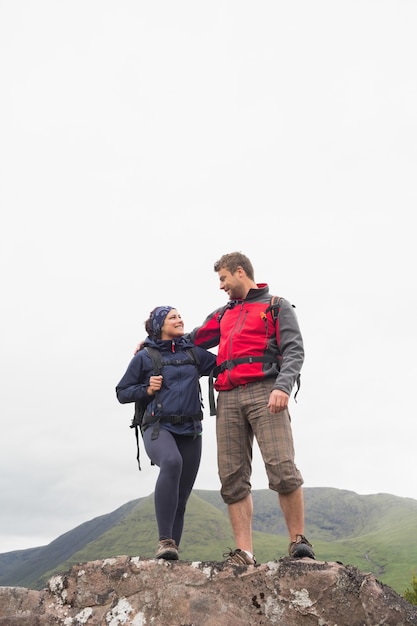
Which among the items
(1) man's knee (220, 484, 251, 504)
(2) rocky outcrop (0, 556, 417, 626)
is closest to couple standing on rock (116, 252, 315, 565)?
(1) man's knee (220, 484, 251, 504)

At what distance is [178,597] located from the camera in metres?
6.55

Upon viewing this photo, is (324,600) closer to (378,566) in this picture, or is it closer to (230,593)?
(230,593)

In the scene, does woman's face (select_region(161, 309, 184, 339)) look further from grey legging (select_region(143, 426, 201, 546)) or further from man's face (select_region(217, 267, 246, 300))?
grey legging (select_region(143, 426, 201, 546))

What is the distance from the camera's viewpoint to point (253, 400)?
7848mm

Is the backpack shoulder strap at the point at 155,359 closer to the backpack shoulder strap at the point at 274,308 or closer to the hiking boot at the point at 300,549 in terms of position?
the backpack shoulder strap at the point at 274,308

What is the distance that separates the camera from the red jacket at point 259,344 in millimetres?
7941

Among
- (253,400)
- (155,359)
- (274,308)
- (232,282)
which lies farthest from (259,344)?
(155,359)

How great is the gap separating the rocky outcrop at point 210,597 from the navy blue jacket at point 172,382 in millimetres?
2183

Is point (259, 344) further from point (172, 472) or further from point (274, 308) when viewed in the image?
point (172, 472)

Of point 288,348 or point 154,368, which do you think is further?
point 154,368

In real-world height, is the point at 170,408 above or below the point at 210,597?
above

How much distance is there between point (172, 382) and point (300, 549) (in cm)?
308

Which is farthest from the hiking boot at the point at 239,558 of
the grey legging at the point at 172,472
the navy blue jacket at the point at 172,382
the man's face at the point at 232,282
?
the man's face at the point at 232,282

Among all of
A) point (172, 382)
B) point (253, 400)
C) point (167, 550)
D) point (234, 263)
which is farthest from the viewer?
point (234, 263)
